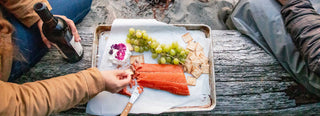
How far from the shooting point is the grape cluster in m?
1.59

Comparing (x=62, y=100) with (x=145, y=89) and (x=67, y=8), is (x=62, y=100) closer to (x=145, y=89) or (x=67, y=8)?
(x=145, y=89)

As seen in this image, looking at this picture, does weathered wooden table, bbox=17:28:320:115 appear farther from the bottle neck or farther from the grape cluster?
the bottle neck

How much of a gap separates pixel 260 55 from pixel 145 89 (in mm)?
1094

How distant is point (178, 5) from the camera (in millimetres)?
2682

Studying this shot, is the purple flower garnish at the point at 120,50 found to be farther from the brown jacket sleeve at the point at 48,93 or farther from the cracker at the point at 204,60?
the cracker at the point at 204,60

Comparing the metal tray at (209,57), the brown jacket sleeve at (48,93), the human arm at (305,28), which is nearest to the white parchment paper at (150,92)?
the metal tray at (209,57)

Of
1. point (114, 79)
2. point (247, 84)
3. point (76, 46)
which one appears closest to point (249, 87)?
point (247, 84)

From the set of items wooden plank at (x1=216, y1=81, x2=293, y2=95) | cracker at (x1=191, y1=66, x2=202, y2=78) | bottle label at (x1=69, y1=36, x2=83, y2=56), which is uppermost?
A: bottle label at (x1=69, y1=36, x2=83, y2=56)

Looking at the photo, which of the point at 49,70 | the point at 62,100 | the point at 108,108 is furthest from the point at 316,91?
the point at 49,70

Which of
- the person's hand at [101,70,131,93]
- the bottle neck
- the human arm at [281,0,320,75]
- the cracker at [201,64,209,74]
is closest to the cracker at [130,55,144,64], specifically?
the person's hand at [101,70,131,93]

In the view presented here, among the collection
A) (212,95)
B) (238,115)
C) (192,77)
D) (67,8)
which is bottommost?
(238,115)

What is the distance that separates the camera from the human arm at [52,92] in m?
0.99

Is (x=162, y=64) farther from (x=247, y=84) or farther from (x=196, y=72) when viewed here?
(x=247, y=84)

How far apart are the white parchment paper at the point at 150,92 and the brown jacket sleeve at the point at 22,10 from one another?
1.83ft
